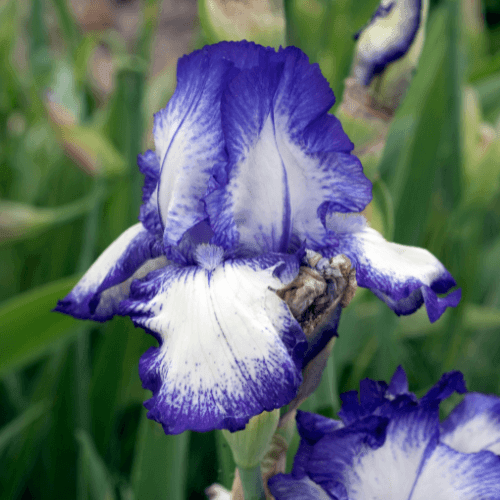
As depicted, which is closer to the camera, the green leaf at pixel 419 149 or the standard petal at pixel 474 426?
the standard petal at pixel 474 426

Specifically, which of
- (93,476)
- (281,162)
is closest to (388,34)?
(281,162)

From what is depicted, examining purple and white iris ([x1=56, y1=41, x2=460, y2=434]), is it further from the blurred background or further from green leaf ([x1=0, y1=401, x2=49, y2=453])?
green leaf ([x1=0, y1=401, x2=49, y2=453])

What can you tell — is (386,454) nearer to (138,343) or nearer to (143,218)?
(143,218)

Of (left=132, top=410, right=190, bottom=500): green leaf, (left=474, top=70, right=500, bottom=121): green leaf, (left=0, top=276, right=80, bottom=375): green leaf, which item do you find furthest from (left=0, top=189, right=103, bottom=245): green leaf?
(left=474, top=70, right=500, bottom=121): green leaf

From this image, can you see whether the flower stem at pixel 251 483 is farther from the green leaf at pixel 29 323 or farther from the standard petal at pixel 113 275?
the green leaf at pixel 29 323

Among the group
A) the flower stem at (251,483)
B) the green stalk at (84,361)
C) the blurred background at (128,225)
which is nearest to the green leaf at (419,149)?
the blurred background at (128,225)

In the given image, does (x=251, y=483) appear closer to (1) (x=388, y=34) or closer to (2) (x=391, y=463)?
(2) (x=391, y=463)
